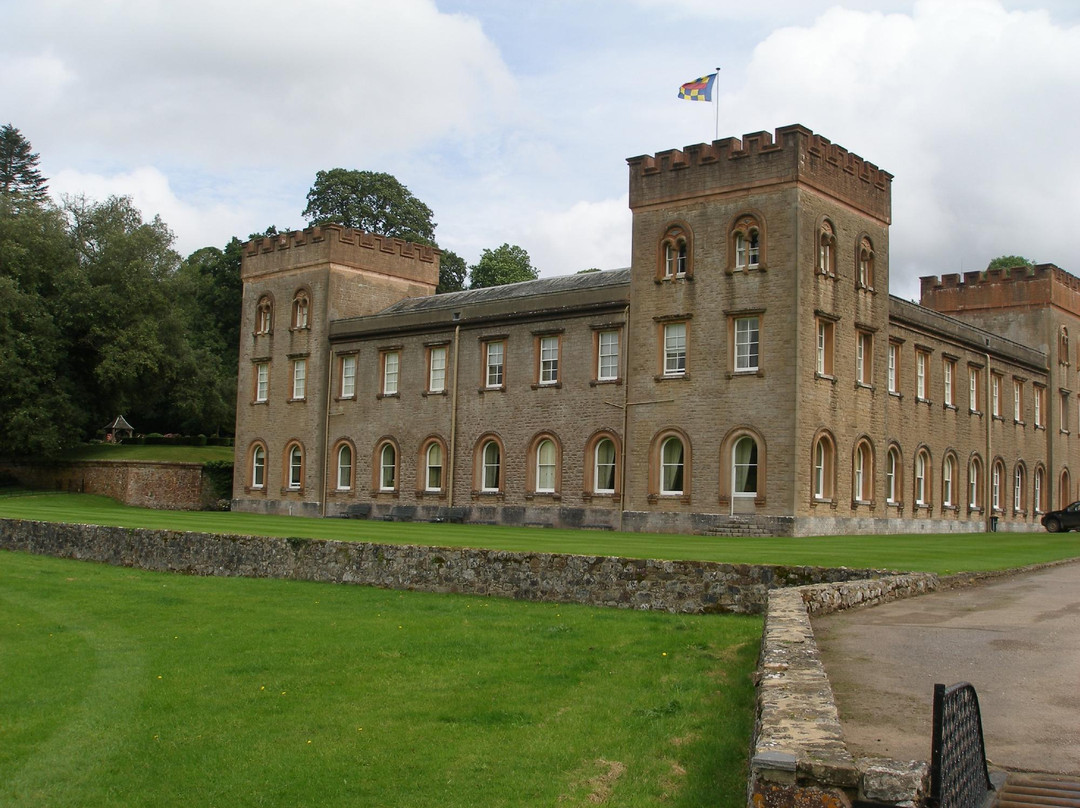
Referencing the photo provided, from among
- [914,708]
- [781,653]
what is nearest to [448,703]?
[781,653]

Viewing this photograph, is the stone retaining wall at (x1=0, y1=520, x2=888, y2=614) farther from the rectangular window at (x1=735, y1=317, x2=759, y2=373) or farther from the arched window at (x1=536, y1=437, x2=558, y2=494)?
the rectangular window at (x1=735, y1=317, x2=759, y2=373)

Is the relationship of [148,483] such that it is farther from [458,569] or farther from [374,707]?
[374,707]

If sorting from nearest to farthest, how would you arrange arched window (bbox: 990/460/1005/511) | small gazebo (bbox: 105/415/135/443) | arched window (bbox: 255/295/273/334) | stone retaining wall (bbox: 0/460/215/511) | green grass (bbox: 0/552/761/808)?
green grass (bbox: 0/552/761/808) < arched window (bbox: 990/460/1005/511) < arched window (bbox: 255/295/273/334) < stone retaining wall (bbox: 0/460/215/511) < small gazebo (bbox: 105/415/135/443)

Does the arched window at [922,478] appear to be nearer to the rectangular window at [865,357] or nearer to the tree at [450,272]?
the rectangular window at [865,357]

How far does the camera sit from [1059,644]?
37.0 ft

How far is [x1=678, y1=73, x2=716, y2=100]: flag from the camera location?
113ft

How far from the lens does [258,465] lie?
4812 cm

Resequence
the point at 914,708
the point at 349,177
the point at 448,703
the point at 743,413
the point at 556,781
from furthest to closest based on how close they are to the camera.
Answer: the point at 349,177, the point at 743,413, the point at 448,703, the point at 556,781, the point at 914,708

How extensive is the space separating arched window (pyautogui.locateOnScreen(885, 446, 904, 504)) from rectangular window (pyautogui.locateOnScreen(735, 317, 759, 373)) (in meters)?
6.64

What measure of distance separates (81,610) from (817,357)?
21.7 meters

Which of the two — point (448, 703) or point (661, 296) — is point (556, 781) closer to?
point (448, 703)

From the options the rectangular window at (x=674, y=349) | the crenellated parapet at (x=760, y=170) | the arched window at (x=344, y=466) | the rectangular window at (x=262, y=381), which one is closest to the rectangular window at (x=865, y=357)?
the crenellated parapet at (x=760, y=170)

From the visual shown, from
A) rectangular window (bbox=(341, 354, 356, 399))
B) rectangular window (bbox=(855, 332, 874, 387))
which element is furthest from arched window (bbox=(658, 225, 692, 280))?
rectangular window (bbox=(341, 354, 356, 399))

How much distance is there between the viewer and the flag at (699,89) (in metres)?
34.3
